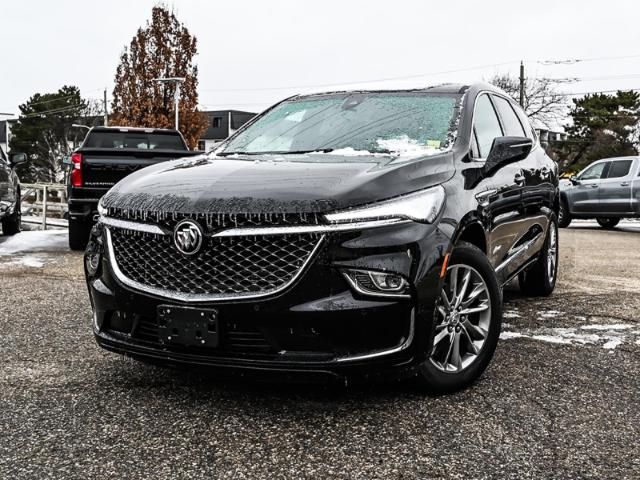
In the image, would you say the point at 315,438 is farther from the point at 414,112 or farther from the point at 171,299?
the point at 414,112

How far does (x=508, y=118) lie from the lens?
5.20 m

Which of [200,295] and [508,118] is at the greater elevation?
[508,118]

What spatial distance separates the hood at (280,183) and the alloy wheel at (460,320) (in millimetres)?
495

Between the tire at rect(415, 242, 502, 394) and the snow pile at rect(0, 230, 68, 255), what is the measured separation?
24.8ft

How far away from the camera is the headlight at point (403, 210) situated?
298 centimetres

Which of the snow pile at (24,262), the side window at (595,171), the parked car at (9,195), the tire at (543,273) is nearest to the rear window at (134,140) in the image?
the parked car at (9,195)

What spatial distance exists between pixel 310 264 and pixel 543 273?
375 cm

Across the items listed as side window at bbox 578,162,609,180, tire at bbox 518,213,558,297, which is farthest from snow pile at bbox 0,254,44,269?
side window at bbox 578,162,609,180

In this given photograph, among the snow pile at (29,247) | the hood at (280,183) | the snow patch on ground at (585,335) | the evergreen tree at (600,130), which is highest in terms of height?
the evergreen tree at (600,130)

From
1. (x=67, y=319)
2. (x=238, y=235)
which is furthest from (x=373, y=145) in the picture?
(x=67, y=319)

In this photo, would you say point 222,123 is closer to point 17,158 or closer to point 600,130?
point 600,130

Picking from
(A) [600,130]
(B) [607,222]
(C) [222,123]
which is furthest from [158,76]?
(C) [222,123]

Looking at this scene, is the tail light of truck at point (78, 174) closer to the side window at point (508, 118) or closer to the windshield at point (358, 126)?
the windshield at point (358, 126)

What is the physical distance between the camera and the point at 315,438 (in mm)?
2977
